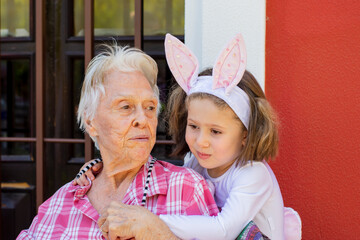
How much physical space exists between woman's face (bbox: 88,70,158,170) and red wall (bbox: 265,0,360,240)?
71 centimetres

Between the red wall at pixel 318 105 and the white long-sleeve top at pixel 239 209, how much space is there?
0.44 meters

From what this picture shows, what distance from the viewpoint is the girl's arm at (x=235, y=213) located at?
1788 millimetres

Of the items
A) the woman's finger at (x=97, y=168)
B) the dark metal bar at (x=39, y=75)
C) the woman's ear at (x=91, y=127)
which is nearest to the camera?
the woman's ear at (x=91, y=127)

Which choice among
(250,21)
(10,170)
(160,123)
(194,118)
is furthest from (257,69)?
(10,170)

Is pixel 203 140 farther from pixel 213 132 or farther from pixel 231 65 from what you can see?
pixel 231 65

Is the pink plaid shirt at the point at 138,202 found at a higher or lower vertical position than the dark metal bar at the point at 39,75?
lower

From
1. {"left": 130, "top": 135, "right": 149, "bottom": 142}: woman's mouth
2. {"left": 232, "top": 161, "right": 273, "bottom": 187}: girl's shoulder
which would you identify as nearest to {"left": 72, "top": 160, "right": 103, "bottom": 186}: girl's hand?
{"left": 130, "top": 135, "right": 149, "bottom": 142}: woman's mouth

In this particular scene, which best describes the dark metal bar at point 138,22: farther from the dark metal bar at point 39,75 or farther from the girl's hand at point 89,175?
the girl's hand at point 89,175

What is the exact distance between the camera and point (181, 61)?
204 cm

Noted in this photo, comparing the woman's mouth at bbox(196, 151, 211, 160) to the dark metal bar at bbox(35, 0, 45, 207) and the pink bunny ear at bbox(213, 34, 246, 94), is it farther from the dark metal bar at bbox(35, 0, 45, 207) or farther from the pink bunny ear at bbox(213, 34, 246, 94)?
Answer: the dark metal bar at bbox(35, 0, 45, 207)

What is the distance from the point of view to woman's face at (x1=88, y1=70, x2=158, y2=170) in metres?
2.03

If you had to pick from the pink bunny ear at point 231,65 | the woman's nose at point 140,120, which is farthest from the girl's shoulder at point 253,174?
the woman's nose at point 140,120

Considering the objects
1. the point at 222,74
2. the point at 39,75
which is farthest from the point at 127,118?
the point at 39,75

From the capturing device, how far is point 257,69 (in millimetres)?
2365
